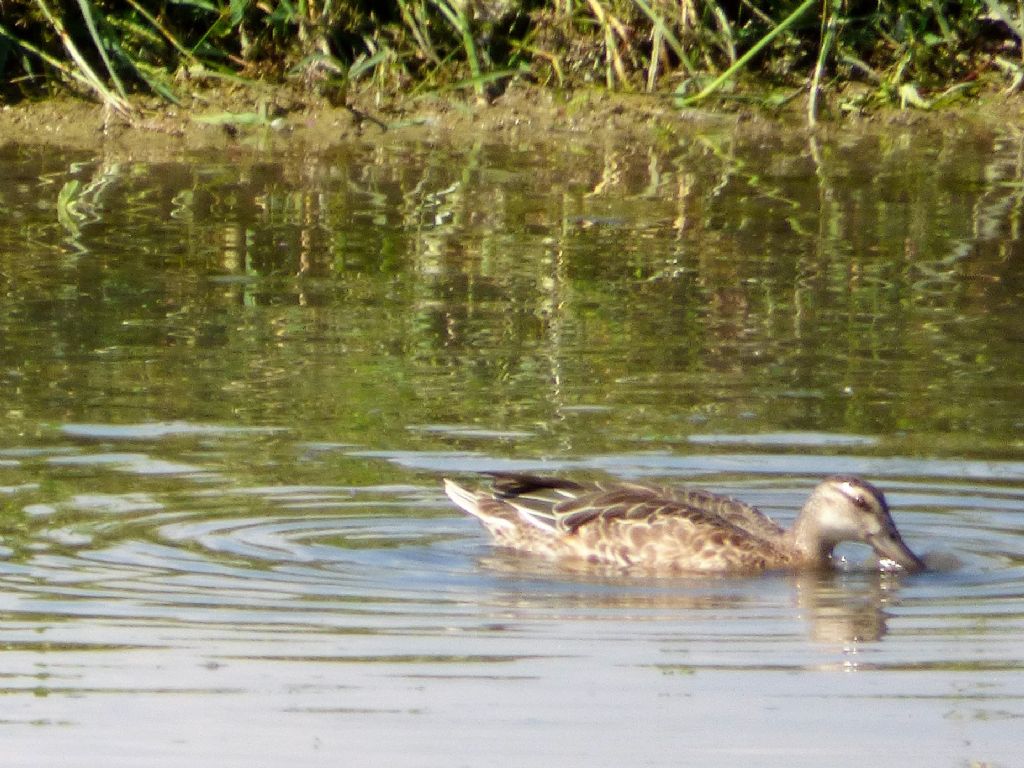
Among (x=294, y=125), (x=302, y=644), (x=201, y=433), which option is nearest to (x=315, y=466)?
(x=201, y=433)

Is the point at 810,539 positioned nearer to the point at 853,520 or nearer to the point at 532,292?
the point at 853,520

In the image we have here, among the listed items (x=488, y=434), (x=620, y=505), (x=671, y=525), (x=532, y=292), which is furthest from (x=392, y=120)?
(x=671, y=525)

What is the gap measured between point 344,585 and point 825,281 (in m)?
4.33

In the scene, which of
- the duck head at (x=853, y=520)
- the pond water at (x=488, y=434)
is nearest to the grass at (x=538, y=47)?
the pond water at (x=488, y=434)

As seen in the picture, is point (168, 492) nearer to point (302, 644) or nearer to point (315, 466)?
point (315, 466)

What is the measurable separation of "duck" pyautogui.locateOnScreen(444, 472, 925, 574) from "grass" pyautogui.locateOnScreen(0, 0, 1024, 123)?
6635 millimetres

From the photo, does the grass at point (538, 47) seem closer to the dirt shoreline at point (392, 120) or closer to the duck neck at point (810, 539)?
the dirt shoreline at point (392, 120)

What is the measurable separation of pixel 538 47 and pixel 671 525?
24.1 ft

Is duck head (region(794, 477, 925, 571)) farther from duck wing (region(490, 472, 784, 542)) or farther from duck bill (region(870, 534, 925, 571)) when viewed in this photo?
duck wing (region(490, 472, 784, 542))

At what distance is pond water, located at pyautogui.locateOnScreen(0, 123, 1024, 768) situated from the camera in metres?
4.95

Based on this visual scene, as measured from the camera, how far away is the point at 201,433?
759cm

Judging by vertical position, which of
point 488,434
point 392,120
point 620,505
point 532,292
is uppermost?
point 392,120

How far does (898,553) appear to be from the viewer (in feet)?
22.0

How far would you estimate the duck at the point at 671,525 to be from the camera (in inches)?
266
